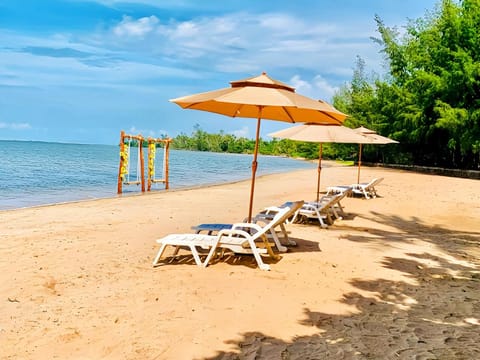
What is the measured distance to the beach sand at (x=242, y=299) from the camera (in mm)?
3506

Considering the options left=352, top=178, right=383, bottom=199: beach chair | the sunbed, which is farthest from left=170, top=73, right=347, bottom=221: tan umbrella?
left=352, top=178, right=383, bottom=199: beach chair

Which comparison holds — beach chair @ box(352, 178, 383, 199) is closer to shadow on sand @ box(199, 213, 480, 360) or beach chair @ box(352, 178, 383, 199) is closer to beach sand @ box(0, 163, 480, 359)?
A: beach sand @ box(0, 163, 480, 359)

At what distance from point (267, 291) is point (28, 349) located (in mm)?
2310

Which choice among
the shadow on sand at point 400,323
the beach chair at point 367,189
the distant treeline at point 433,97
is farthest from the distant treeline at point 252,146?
the shadow on sand at point 400,323

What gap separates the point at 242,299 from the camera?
15.0 ft

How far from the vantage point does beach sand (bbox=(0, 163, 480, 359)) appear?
11.5ft

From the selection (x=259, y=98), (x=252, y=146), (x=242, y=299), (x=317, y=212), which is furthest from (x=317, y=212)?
(x=252, y=146)

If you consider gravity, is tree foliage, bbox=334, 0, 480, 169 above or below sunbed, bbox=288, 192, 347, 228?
above

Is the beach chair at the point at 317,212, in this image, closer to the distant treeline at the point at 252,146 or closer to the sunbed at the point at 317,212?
the sunbed at the point at 317,212

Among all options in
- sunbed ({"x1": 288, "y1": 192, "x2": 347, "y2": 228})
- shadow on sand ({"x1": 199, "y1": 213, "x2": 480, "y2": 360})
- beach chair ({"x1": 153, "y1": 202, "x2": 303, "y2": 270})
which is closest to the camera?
shadow on sand ({"x1": 199, "y1": 213, "x2": 480, "y2": 360})

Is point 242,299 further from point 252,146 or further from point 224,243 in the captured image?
point 252,146

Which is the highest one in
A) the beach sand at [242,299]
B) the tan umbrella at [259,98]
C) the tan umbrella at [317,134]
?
the tan umbrella at [259,98]

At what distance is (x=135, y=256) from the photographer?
21.2 ft

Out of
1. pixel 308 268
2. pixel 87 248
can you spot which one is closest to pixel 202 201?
Result: pixel 87 248
